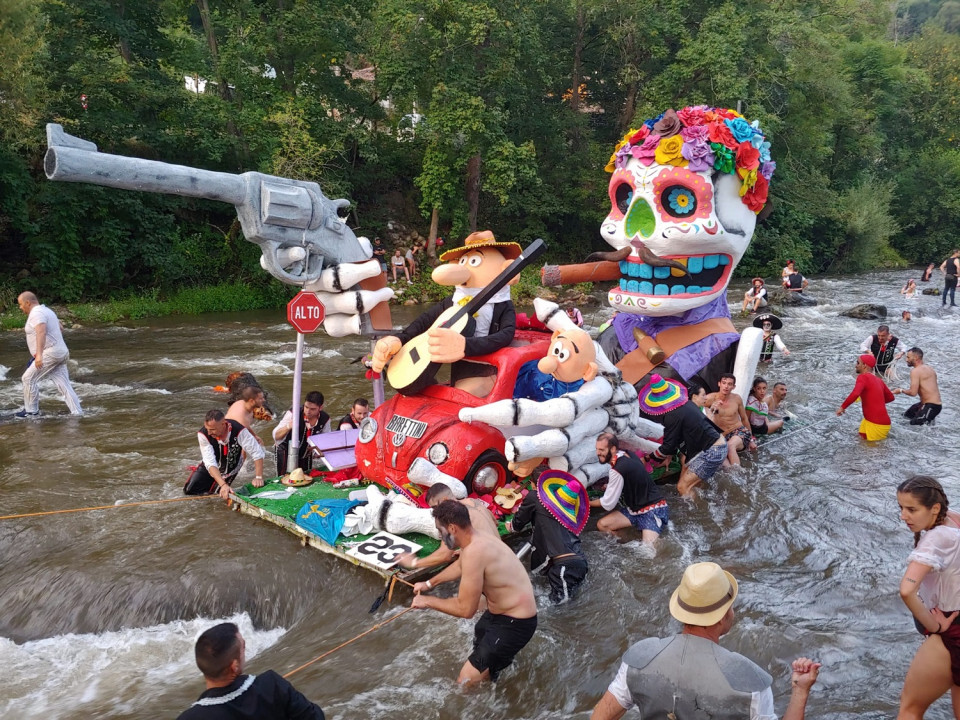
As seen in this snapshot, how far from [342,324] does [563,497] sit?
8.76 feet

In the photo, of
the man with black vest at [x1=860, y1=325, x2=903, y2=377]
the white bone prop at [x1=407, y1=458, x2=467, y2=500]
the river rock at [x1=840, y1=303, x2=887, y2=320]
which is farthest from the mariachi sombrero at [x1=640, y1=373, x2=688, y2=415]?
the river rock at [x1=840, y1=303, x2=887, y2=320]

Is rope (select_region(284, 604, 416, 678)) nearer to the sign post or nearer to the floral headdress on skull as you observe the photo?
the sign post

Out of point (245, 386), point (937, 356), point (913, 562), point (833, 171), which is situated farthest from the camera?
point (833, 171)

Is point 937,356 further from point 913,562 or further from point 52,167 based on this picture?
point 52,167

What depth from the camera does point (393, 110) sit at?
2531 cm

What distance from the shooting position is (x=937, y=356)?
1484cm

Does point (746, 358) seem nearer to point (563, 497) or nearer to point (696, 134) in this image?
point (696, 134)

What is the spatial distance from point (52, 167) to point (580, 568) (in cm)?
457

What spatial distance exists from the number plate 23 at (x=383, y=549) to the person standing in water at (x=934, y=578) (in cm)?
333

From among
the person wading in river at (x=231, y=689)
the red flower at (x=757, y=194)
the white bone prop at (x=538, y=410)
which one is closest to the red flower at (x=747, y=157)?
the red flower at (x=757, y=194)

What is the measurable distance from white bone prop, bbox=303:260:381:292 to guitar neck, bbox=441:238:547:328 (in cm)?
91

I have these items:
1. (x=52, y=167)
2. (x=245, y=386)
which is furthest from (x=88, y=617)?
(x=52, y=167)

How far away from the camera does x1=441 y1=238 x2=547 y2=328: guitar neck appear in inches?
252

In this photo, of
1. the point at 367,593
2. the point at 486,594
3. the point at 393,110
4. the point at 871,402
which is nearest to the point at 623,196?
the point at 871,402
